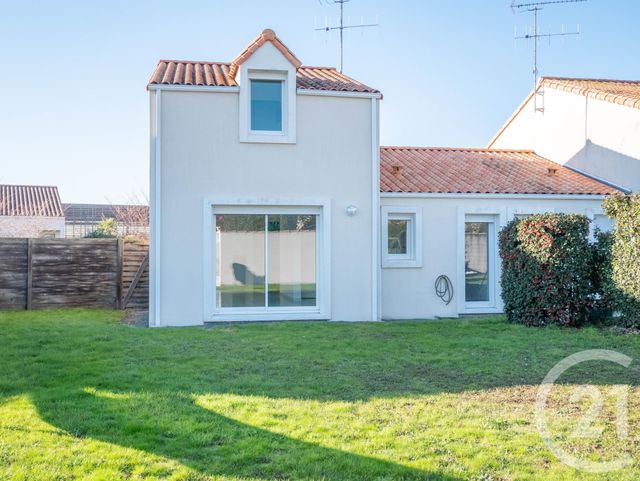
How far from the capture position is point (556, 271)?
1445cm

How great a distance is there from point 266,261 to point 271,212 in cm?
129

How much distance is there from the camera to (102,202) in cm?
4831

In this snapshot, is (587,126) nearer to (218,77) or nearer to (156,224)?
(218,77)

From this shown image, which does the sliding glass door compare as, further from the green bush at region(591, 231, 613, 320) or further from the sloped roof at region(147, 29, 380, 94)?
the green bush at region(591, 231, 613, 320)

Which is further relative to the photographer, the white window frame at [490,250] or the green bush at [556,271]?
the white window frame at [490,250]

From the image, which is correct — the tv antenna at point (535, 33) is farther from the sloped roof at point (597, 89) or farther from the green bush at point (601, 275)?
the green bush at point (601, 275)

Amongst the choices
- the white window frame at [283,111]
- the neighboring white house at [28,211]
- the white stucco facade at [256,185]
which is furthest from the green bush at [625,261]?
the neighboring white house at [28,211]

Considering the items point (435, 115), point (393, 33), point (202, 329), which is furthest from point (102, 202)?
point (202, 329)

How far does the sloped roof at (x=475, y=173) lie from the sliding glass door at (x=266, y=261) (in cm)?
297

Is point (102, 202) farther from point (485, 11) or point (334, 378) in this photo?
point (334, 378)

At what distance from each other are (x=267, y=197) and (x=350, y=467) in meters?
10.8

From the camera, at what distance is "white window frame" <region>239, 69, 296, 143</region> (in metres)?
15.5

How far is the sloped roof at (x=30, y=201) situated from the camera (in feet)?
133

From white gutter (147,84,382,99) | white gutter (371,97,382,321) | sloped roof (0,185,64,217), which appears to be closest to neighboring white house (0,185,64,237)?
sloped roof (0,185,64,217)
